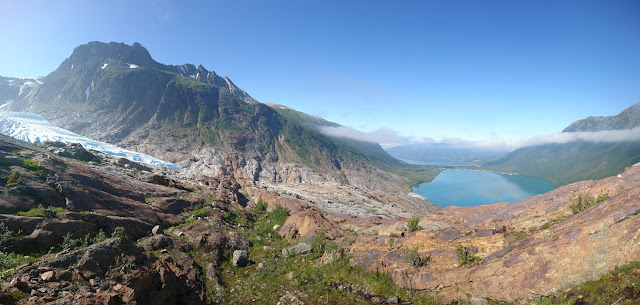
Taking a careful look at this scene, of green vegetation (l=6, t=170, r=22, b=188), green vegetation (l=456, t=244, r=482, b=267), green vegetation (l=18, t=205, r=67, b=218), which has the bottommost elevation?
green vegetation (l=456, t=244, r=482, b=267)

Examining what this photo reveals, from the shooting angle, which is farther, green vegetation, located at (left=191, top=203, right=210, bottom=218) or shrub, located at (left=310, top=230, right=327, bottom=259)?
green vegetation, located at (left=191, top=203, right=210, bottom=218)

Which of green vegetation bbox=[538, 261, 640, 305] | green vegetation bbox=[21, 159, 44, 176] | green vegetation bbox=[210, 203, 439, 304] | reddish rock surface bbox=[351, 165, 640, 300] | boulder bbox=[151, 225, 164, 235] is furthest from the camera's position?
boulder bbox=[151, 225, 164, 235]

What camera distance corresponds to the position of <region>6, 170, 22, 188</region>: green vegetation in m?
18.8

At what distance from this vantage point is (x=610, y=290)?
35.2 ft

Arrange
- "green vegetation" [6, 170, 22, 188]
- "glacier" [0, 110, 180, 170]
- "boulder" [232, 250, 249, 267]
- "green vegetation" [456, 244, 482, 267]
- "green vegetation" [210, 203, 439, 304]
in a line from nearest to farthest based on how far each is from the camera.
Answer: "green vegetation" [456, 244, 482, 267]
"green vegetation" [210, 203, 439, 304]
"green vegetation" [6, 170, 22, 188]
"boulder" [232, 250, 249, 267]
"glacier" [0, 110, 180, 170]

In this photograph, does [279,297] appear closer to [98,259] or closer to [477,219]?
[98,259]

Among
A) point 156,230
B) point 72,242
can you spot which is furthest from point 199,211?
point 72,242

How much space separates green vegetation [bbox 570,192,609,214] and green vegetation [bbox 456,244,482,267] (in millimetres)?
9392

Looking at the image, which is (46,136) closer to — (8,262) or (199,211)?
(199,211)

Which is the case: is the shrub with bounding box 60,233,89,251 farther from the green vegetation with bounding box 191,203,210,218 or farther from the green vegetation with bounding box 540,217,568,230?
the green vegetation with bounding box 540,217,568,230

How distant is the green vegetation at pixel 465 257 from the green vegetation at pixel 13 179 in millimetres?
32747

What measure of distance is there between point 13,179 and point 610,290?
37.4 metres

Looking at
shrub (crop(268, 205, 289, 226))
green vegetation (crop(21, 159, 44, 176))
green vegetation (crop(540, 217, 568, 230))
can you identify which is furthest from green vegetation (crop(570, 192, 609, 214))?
green vegetation (crop(21, 159, 44, 176))

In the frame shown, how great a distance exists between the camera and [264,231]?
33.3m
